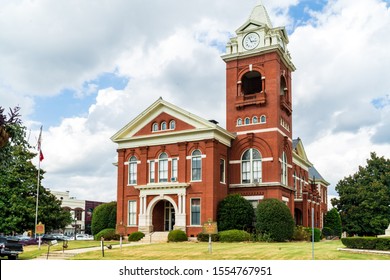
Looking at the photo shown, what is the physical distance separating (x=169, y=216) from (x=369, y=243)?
74.3 feet

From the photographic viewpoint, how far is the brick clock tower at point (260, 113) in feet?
144

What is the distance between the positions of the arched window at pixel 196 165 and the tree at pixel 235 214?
121 inches

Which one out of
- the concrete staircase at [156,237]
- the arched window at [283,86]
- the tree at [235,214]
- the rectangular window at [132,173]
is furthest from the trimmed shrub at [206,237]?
the arched window at [283,86]

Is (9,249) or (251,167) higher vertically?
(251,167)

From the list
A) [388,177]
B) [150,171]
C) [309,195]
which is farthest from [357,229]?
[150,171]

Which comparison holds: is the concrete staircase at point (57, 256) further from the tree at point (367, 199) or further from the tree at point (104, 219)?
the tree at point (367, 199)

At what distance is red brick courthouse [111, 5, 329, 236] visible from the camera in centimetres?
4272

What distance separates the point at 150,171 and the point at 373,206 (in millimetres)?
29608

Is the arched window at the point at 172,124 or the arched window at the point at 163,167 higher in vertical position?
the arched window at the point at 172,124

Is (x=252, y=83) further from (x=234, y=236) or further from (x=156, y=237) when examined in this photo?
(x=156, y=237)

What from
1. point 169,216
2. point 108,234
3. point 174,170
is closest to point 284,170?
point 174,170

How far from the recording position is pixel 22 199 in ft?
162

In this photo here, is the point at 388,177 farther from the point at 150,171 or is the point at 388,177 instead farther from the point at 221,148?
the point at 150,171

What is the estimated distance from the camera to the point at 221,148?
44.1 meters
